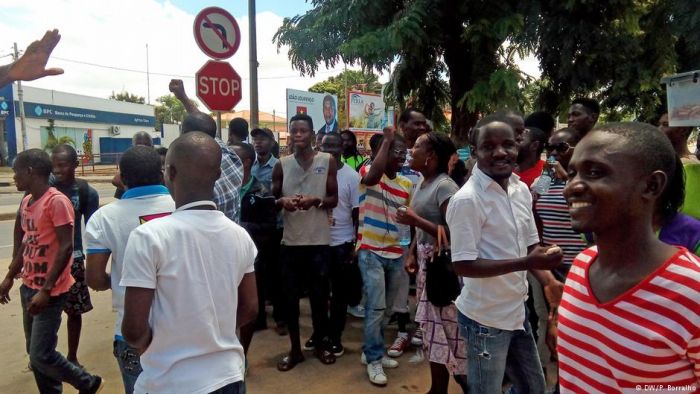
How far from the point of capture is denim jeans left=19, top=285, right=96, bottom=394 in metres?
2.83

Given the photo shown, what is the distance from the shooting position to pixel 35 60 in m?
2.38

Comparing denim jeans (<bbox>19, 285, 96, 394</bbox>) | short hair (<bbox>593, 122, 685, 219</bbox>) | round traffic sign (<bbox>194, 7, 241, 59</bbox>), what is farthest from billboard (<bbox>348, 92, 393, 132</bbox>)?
short hair (<bbox>593, 122, 685, 219</bbox>)

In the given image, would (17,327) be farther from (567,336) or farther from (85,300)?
(567,336)

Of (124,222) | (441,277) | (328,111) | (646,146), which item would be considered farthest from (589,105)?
(328,111)

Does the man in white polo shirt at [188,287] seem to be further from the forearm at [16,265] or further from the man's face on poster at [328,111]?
the man's face on poster at [328,111]

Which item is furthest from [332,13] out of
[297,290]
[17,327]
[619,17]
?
[17,327]

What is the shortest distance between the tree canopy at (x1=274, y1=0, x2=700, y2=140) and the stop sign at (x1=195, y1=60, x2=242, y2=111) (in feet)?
5.17

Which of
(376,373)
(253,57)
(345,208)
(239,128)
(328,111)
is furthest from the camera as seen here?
(328,111)

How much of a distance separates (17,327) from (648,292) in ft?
17.5

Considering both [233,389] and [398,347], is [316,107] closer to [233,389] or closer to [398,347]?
[398,347]

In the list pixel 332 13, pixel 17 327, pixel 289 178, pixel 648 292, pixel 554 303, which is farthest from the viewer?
pixel 332 13

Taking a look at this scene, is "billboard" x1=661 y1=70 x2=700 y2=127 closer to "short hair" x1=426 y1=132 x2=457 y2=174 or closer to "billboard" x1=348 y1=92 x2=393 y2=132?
"short hair" x1=426 y1=132 x2=457 y2=174

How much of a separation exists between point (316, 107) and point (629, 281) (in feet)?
39.0

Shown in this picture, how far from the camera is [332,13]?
6324 mm
